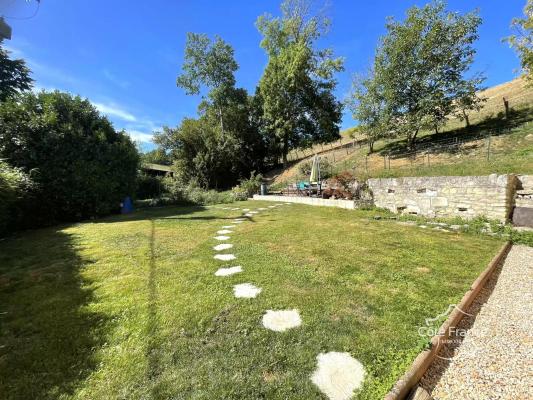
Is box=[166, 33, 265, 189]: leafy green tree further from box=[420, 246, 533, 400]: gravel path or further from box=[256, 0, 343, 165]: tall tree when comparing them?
box=[420, 246, 533, 400]: gravel path

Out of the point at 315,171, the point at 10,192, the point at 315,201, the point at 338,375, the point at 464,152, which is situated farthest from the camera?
the point at 464,152

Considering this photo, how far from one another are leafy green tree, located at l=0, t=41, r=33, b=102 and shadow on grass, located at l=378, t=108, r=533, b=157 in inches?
975

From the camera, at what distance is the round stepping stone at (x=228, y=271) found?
330cm

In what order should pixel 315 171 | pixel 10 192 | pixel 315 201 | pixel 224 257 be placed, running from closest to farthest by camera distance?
pixel 224 257
pixel 10 192
pixel 315 201
pixel 315 171

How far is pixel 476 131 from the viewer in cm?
1786

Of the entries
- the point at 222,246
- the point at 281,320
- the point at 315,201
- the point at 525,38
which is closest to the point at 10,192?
the point at 222,246

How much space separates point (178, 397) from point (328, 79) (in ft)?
87.0

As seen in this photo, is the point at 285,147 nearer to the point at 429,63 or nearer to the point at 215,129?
the point at 215,129

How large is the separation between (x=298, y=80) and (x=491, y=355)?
24.0 meters

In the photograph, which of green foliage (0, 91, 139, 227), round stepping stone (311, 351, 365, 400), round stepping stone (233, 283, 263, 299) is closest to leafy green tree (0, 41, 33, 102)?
green foliage (0, 91, 139, 227)

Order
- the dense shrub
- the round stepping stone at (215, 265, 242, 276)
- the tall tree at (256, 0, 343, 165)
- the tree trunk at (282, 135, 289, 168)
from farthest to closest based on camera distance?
the tree trunk at (282, 135, 289, 168), the tall tree at (256, 0, 343, 165), the dense shrub, the round stepping stone at (215, 265, 242, 276)

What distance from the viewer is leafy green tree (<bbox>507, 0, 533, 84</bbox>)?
1258cm

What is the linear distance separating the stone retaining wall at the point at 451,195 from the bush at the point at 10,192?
413 inches

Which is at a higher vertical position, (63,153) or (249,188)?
(63,153)
